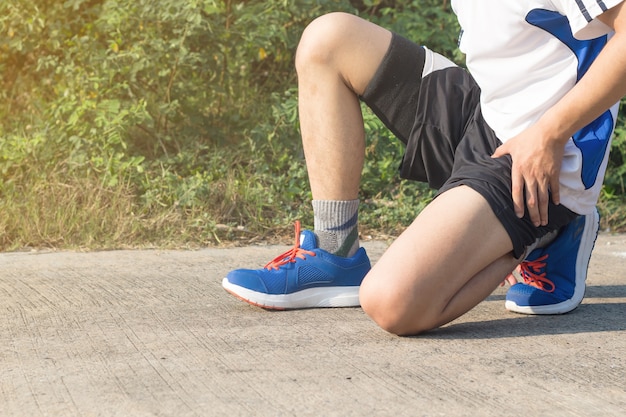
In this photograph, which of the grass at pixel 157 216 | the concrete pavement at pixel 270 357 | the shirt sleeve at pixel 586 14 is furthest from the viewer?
the grass at pixel 157 216

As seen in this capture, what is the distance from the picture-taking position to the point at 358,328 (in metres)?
2.72

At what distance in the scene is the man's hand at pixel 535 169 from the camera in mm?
2582

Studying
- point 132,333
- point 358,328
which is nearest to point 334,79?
point 358,328

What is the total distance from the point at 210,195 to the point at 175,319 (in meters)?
1.81

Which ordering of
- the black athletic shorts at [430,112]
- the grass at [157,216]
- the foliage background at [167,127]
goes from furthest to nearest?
the foliage background at [167,127]
the grass at [157,216]
the black athletic shorts at [430,112]

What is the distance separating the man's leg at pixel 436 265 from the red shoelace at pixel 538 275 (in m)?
0.31

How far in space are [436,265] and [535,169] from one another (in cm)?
37

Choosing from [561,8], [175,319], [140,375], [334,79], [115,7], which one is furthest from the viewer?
[115,7]

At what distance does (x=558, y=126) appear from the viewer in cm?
256

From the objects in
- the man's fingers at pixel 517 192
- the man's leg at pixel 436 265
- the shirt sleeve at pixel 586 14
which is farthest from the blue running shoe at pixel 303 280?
the shirt sleeve at pixel 586 14

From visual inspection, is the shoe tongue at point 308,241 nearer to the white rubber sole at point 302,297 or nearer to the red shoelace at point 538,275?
the white rubber sole at point 302,297

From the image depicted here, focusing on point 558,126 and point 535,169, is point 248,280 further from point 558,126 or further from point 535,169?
point 558,126

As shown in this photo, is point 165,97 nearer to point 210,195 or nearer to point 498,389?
point 210,195

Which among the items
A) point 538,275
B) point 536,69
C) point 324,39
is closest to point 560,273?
point 538,275
